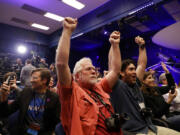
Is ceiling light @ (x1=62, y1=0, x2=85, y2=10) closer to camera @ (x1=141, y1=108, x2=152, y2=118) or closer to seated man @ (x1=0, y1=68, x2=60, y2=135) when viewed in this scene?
seated man @ (x1=0, y1=68, x2=60, y2=135)

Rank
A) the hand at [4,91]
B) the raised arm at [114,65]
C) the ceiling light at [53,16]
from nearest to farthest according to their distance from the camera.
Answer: the hand at [4,91] < the raised arm at [114,65] < the ceiling light at [53,16]

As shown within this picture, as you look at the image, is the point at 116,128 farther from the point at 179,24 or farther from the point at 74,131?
the point at 179,24

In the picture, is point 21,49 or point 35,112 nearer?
point 35,112

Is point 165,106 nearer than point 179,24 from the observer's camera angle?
Yes

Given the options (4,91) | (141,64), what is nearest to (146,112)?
(141,64)

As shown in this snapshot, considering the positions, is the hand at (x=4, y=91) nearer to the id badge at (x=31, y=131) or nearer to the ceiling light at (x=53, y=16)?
the id badge at (x=31, y=131)

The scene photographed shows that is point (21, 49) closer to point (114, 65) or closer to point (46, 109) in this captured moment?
point (46, 109)

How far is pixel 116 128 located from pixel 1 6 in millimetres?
5225

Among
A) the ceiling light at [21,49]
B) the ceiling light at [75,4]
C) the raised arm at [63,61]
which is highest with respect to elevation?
the ceiling light at [75,4]

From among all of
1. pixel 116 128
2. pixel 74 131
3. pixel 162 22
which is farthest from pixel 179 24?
pixel 74 131

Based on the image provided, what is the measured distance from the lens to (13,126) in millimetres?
1526

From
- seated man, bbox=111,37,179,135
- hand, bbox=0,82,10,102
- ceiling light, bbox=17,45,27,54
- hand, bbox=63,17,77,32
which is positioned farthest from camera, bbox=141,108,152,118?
ceiling light, bbox=17,45,27,54

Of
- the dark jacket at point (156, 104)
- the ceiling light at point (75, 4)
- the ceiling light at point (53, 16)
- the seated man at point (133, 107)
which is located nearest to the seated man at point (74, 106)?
the seated man at point (133, 107)

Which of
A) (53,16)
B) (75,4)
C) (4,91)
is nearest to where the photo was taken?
(4,91)
